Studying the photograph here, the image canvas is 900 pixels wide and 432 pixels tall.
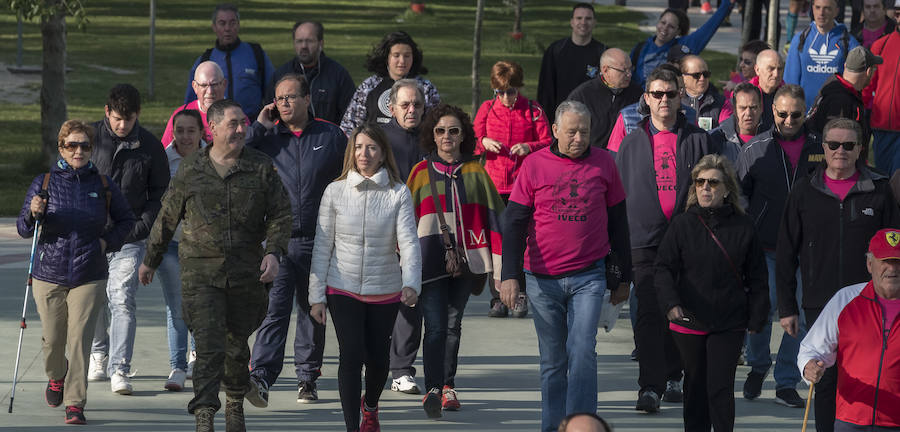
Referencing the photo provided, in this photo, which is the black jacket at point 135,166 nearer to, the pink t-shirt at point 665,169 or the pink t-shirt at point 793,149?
the pink t-shirt at point 665,169

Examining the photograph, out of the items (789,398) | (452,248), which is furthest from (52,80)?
(789,398)

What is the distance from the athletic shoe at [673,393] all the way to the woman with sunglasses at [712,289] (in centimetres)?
131

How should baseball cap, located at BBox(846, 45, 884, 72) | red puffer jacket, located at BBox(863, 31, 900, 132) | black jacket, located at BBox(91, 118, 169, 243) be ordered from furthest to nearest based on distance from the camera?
red puffer jacket, located at BBox(863, 31, 900, 132) → baseball cap, located at BBox(846, 45, 884, 72) → black jacket, located at BBox(91, 118, 169, 243)

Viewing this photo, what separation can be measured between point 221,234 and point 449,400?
6.73ft

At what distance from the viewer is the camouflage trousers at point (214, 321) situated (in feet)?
25.7

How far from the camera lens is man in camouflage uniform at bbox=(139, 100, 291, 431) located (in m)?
7.84

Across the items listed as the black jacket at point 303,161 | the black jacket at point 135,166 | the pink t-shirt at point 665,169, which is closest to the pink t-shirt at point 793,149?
the pink t-shirt at point 665,169

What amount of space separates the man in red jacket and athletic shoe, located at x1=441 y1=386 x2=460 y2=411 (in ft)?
9.83

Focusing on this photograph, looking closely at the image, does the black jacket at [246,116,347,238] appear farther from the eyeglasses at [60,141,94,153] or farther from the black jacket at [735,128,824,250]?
the black jacket at [735,128,824,250]

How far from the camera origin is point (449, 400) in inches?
356

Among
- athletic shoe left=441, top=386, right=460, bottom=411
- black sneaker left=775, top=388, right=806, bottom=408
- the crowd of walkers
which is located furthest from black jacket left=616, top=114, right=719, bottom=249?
athletic shoe left=441, top=386, right=460, bottom=411

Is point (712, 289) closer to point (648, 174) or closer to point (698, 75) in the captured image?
point (648, 174)

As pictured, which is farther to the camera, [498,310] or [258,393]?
[498,310]

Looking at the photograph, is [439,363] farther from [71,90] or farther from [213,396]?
[71,90]
